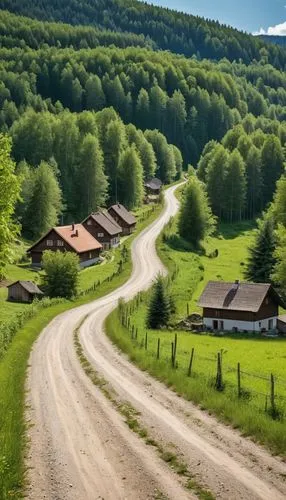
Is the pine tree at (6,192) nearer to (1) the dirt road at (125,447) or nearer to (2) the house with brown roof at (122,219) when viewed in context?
(1) the dirt road at (125,447)

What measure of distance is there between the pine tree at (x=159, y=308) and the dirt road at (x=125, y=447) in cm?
2187

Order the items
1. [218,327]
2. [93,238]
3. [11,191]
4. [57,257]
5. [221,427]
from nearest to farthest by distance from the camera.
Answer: [221,427] < [11,191] < [218,327] < [57,257] < [93,238]

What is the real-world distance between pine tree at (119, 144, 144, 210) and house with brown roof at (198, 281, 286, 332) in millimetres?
77930

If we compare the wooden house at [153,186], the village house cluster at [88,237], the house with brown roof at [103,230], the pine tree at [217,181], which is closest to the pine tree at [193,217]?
the house with brown roof at [103,230]

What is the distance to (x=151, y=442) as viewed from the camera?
67.8 feet

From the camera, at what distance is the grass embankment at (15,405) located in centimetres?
1703

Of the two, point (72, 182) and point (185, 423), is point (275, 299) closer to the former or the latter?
point (185, 423)

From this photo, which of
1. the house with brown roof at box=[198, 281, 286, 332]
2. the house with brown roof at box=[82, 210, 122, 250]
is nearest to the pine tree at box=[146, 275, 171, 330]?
the house with brown roof at box=[198, 281, 286, 332]

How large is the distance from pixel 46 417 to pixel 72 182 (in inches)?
4253

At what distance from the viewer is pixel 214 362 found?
3756 centimetres

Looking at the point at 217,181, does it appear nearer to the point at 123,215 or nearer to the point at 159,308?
the point at 123,215

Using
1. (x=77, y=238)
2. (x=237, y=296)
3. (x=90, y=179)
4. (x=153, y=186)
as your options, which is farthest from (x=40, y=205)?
(x=153, y=186)

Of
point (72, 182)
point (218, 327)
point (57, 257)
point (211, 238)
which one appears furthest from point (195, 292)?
point (72, 182)

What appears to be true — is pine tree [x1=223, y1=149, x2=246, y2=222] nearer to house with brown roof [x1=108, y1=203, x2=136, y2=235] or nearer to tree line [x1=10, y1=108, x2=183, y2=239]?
tree line [x1=10, y1=108, x2=183, y2=239]
